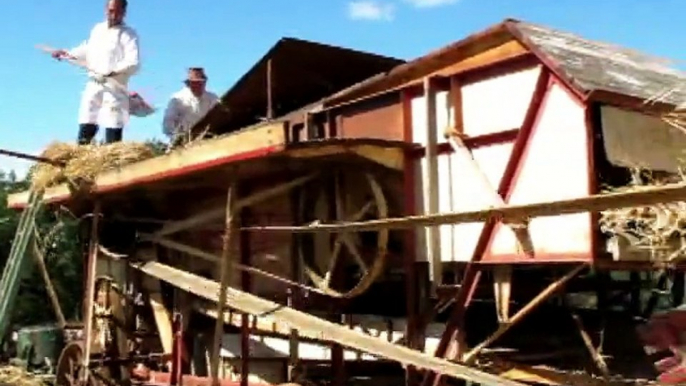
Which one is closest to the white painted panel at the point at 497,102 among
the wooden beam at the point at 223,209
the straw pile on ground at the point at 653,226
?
the straw pile on ground at the point at 653,226

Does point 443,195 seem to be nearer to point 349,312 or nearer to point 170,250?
point 349,312

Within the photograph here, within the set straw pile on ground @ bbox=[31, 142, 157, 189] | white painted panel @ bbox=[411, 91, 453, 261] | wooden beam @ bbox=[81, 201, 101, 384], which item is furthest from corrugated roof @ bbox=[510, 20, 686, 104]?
wooden beam @ bbox=[81, 201, 101, 384]

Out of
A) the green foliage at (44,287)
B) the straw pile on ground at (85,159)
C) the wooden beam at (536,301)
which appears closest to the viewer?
the wooden beam at (536,301)

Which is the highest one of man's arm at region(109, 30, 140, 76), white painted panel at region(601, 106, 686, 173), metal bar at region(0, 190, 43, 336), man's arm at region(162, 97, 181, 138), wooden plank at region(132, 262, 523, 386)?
man's arm at region(109, 30, 140, 76)

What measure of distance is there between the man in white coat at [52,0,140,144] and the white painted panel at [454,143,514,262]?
476 centimetres

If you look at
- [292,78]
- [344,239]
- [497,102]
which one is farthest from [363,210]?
[292,78]

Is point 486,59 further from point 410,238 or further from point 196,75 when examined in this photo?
point 196,75

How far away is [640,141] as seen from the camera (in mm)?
6250

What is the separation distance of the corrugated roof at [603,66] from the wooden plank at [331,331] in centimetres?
206

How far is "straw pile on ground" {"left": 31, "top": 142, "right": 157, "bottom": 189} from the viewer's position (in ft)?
A: 29.3

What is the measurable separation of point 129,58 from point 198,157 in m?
3.45

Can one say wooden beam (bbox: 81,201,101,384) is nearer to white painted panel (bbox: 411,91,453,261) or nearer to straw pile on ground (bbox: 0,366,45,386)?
straw pile on ground (bbox: 0,366,45,386)

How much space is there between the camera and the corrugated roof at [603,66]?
6105mm

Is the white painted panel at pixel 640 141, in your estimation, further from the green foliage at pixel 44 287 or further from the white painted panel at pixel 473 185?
the green foliage at pixel 44 287
